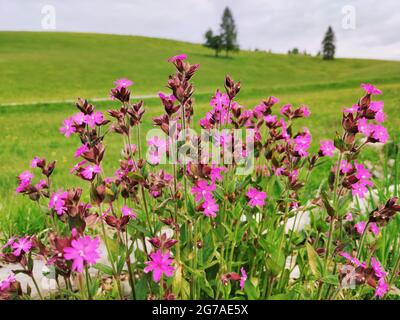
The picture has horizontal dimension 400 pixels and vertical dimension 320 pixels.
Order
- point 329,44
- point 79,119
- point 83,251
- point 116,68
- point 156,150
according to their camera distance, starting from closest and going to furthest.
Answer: point 83,251, point 79,119, point 156,150, point 116,68, point 329,44

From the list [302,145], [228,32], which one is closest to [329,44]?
[228,32]

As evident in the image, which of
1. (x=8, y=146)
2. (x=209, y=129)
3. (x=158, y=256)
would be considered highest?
(x=209, y=129)

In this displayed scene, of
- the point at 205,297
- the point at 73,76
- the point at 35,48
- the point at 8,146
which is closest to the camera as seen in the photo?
the point at 205,297

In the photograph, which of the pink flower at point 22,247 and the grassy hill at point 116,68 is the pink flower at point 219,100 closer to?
the pink flower at point 22,247

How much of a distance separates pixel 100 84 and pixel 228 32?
102 feet

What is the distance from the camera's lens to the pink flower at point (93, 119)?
167 centimetres

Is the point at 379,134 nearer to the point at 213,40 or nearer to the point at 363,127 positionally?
the point at 363,127

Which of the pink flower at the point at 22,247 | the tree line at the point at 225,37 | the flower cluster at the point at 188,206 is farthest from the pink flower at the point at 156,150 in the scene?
the tree line at the point at 225,37

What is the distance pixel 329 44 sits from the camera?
67.3 metres

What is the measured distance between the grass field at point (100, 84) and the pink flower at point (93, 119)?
6.86 ft
